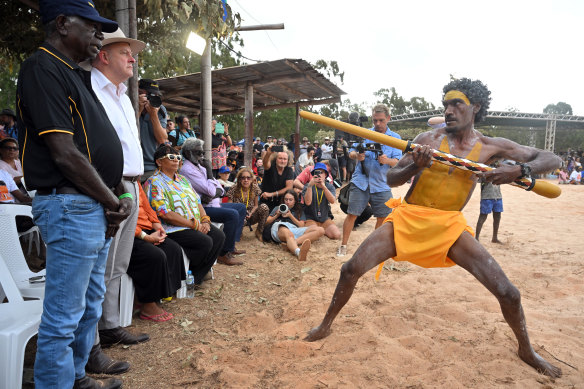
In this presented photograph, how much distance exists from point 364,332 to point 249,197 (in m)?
3.79

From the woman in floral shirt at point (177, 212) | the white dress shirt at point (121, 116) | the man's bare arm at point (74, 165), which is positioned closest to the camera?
the man's bare arm at point (74, 165)

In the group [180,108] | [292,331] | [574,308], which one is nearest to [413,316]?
[292,331]

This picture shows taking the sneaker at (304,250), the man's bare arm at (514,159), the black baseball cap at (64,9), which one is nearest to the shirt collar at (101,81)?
the black baseball cap at (64,9)

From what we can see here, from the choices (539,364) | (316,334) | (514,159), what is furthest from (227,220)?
(539,364)

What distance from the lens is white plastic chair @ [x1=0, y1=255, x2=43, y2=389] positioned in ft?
6.30

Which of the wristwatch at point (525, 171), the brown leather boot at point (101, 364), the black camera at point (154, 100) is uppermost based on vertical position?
the black camera at point (154, 100)

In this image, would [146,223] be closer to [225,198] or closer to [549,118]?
[225,198]

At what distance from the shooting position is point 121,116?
2330mm

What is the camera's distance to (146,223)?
3426 millimetres

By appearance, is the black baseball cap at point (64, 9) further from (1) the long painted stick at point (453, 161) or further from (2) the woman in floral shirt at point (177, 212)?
(2) the woman in floral shirt at point (177, 212)

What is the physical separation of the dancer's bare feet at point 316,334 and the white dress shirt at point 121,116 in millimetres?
1746

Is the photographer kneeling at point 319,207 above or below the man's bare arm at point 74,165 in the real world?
below

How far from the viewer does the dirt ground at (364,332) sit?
2.37 metres

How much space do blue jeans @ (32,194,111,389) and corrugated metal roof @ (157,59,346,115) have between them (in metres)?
6.57
